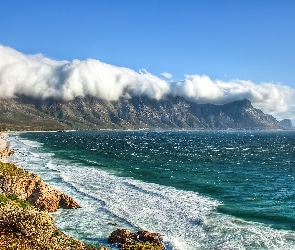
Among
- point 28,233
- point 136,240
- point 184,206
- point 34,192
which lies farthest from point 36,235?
point 184,206

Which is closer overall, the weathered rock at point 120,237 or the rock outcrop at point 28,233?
the rock outcrop at point 28,233

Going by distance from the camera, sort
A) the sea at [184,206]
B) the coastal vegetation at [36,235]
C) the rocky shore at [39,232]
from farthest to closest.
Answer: the sea at [184,206], the rocky shore at [39,232], the coastal vegetation at [36,235]

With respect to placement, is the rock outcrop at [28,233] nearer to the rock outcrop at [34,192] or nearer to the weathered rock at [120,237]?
the weathered rock at [120,237]

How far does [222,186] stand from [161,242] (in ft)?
91.1

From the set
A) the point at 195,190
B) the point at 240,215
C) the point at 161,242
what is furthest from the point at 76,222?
the point at 195,190

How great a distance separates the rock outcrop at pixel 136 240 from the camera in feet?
77.8

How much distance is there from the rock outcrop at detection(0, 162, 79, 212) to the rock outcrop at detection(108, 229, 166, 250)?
1176cm

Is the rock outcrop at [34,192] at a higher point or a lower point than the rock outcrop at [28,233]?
lower

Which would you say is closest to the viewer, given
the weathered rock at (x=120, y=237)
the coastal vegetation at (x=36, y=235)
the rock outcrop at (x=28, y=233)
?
the rock outcrop at (x=28, y=233)

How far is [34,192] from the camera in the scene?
3647 cm

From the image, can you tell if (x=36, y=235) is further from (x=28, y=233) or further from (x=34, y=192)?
(x=34, y=192)

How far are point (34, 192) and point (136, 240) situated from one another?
55.2ft

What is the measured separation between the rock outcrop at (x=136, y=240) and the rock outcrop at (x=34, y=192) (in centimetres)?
1176

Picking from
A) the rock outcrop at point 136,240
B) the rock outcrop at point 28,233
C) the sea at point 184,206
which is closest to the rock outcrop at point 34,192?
the sea at point 184,206
